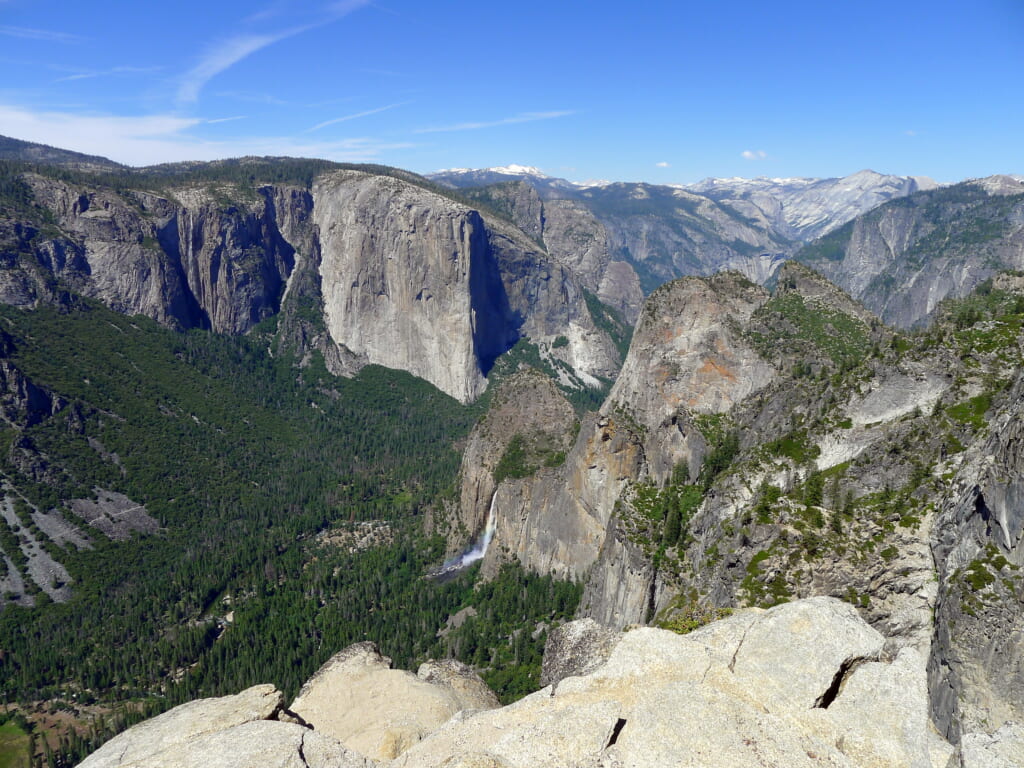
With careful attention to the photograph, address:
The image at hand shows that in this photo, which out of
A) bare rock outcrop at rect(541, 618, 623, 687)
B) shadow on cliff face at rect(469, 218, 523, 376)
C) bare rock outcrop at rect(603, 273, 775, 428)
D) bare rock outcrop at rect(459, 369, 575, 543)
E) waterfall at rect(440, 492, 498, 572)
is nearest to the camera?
bare rock outcrop at rect(541, 618, 623, 687)

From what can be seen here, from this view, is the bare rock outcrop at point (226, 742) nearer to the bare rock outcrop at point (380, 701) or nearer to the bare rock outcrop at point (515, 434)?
the bare rock outcrop at point (380, 701)

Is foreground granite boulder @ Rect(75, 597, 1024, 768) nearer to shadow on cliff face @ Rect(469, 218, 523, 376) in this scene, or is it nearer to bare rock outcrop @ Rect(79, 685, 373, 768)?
bare rock outcrop @ Rect(79, 685, 373, 768)

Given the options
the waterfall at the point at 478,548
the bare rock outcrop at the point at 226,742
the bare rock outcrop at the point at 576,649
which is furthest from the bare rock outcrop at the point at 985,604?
the waterfall at the point at 478,548

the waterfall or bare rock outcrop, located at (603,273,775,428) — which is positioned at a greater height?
bare rock outcrop, located at (603,273,775,428)

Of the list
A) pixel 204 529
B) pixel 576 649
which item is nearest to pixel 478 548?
pixel 204 529

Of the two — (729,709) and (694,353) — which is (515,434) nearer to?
(694,353)

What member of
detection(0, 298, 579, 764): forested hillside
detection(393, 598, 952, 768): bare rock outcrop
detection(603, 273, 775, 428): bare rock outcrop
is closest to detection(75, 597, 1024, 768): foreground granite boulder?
detection(393, 598, 952, 768): bare rock outcrop
